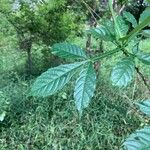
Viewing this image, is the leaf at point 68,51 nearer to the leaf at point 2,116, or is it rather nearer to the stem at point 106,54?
the stem at point 106,54

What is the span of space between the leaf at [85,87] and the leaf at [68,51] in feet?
0.07

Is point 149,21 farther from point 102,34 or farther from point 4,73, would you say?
point 4,73

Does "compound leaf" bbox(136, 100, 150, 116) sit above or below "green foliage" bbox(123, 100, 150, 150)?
above

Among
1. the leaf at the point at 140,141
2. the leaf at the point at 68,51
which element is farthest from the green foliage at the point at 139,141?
the leaf at the point at 68,51

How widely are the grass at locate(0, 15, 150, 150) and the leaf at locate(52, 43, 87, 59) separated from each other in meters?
2.54

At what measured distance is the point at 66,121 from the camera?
10.6 ft

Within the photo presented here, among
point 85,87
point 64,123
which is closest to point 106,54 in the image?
point 85,87

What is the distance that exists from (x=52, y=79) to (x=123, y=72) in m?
0.07

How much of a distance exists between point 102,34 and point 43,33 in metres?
3.54

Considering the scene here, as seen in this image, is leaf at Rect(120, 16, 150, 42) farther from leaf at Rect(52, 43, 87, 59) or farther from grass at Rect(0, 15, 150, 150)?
grass at Rect(0, 15, 150, 150)

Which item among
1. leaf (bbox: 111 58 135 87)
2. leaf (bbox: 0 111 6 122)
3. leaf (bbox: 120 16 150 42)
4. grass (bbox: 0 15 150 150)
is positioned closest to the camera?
leaf (bbox: 120 16 150 42)

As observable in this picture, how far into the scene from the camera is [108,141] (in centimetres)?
306

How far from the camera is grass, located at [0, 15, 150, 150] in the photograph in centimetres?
307

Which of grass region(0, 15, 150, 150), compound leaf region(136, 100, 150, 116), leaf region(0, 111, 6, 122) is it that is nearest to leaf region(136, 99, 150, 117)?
compound leaf region(136, 100, 150, 116)
